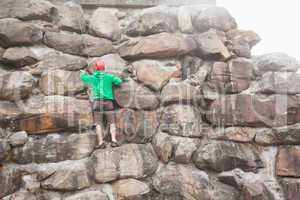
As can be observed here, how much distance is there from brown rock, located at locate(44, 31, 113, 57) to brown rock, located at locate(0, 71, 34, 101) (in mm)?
777

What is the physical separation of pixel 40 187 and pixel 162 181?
1.81m

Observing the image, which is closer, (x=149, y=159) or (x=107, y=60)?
(x=149, y=159)

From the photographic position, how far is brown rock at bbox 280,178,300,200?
14.4 feet

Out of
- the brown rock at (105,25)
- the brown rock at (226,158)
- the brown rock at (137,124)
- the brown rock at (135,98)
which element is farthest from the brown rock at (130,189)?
the brown rock at (105,25)

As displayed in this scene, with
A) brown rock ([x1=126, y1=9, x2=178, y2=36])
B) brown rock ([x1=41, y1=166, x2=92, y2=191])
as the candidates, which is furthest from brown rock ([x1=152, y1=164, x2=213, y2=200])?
brown rock ([x1=126, y1=9, x2=178, y2=36])

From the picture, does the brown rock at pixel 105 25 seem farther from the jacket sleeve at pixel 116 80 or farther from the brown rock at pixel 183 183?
the brown rock at pixel 183 183

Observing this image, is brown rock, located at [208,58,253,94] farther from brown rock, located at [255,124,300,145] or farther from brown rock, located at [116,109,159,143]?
brown rock, located at [116,109,159,143]

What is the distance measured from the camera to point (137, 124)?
4809 mm

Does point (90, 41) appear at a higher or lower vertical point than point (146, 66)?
higher

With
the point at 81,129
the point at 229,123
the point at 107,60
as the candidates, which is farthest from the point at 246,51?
the point at 81,129

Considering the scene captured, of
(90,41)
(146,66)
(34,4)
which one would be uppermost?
(34,4)

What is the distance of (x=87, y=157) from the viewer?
4.53 metres

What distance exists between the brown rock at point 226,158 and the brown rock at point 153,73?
1353mm

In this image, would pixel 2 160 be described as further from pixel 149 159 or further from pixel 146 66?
pixel 146 66
